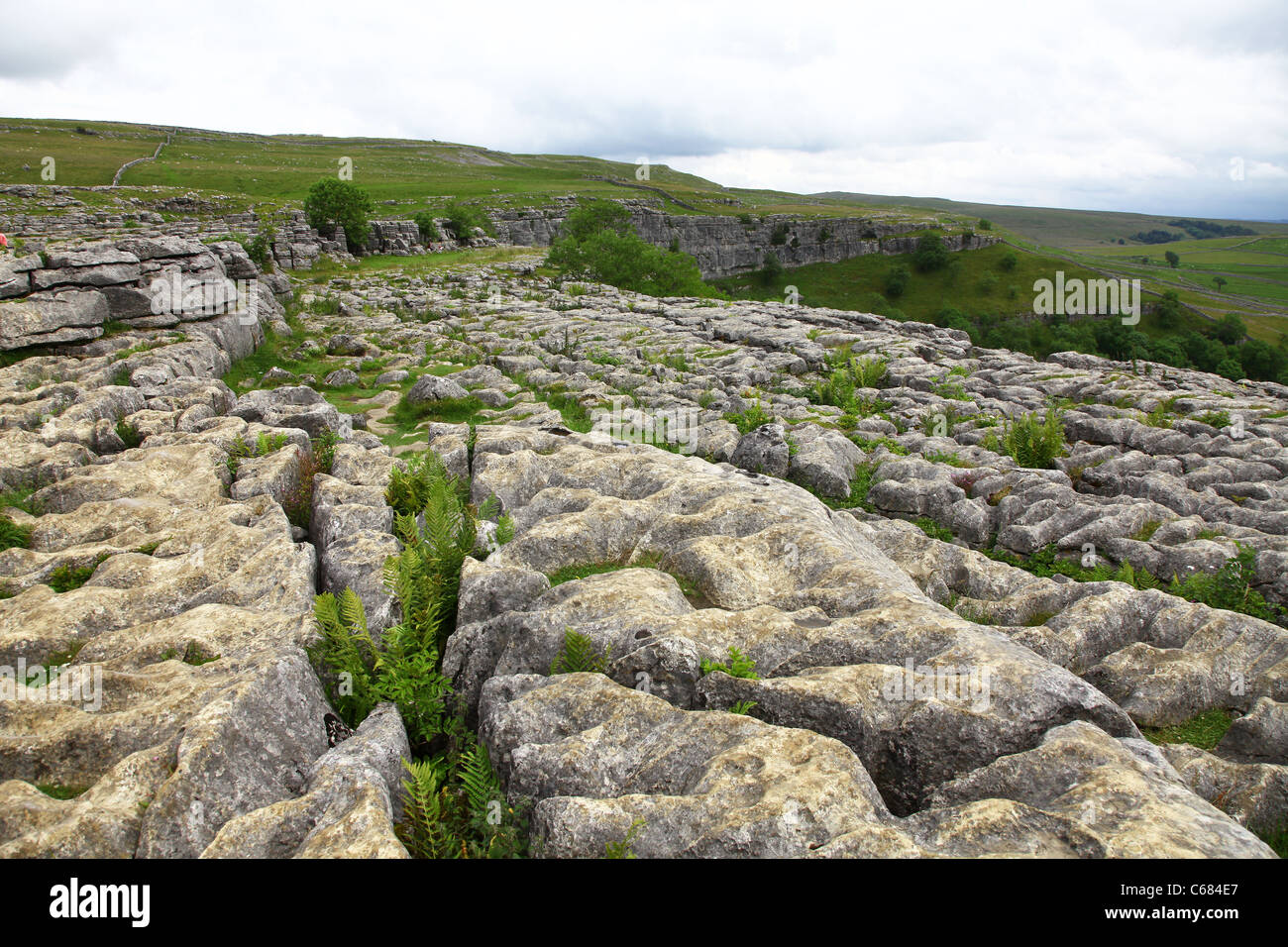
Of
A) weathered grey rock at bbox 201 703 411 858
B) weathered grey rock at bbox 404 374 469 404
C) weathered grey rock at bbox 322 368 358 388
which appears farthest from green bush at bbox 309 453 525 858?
weathered grey rock at bbox 322 368 358 388

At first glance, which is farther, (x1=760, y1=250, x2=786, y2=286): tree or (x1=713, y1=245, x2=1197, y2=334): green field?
(x1=760, y1=250, x2=786, y2=286): tree

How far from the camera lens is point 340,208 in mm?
70000

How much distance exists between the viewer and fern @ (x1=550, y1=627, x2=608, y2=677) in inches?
370

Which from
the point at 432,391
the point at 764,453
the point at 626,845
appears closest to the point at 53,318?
the point at 432,391

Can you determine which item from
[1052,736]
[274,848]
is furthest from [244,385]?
[1052,736]

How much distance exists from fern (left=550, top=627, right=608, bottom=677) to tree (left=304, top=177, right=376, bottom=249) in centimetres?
7290

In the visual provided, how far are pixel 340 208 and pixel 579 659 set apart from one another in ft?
243

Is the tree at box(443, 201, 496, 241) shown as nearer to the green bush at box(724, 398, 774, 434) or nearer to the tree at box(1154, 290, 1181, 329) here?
the green bush at box(724, 398, 774, 434)

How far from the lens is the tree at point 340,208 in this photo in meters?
68.8

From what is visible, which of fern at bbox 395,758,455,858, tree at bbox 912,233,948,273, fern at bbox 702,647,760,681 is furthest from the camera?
tree at bbox 912,233,948,273

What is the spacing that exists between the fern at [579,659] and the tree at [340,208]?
72901mm

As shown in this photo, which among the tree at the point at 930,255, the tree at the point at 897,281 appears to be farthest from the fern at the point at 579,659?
the tree at the point at 930,255
